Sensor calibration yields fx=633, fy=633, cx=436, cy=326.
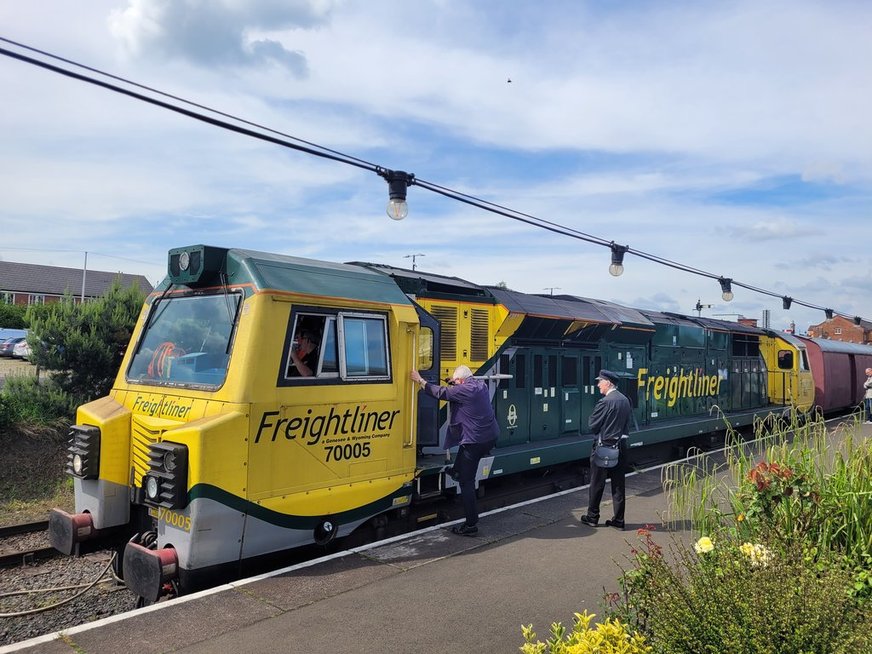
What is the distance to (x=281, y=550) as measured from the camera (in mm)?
5441

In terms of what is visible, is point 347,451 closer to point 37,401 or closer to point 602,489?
point 602,489

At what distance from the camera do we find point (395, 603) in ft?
15.9

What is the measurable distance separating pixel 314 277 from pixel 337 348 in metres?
0.71

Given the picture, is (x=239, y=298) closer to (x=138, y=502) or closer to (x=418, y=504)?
(x=138, y=502)

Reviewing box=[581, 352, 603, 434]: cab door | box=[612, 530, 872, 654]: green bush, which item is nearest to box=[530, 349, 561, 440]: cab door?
box=[581, 352, 603, 434]: cab door

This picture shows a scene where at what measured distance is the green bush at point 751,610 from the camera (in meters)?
2.77

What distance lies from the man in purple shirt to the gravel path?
3381mm

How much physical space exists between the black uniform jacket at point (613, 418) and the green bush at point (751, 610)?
3.74 m

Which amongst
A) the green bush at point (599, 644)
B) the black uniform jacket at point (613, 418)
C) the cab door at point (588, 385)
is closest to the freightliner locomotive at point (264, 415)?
the black uniform jacket at point (613, 418)

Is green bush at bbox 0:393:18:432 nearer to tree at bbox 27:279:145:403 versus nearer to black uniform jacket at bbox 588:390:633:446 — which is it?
tree at bbox 27:279:145:403

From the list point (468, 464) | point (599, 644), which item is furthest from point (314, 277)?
point (599, 644)

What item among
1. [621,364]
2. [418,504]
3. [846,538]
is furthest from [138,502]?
[621,364]

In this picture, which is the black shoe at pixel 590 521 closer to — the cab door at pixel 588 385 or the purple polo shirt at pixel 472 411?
the purple polo shirt at pixel 472 411

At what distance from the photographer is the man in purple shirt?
6793 millimetres
